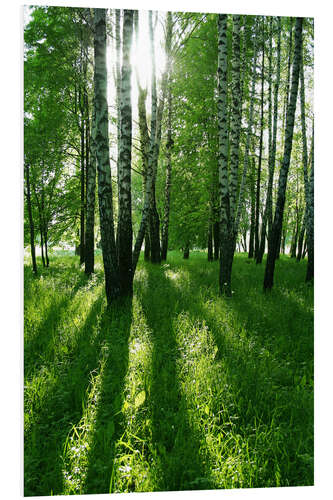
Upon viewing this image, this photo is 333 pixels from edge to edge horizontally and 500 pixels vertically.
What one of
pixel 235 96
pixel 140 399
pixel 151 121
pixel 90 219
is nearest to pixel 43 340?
pixel 140 399

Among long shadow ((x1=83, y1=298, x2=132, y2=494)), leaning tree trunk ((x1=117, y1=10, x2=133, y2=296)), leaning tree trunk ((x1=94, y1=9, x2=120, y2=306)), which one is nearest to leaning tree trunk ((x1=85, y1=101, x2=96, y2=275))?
leaning tree trunk ((x1=117, y1=10, x2=133, y2=296))

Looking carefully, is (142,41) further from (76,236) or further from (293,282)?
(76,236)

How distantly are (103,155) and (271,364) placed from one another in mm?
3655

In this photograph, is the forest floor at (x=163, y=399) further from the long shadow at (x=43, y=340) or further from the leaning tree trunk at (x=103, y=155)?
the leaning tree trunk at (x=103, y=155)

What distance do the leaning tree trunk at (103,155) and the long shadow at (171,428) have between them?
4.44 ft

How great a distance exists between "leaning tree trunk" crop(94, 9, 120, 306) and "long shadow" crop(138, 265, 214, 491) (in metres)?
1.35

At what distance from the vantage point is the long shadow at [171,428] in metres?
1.99

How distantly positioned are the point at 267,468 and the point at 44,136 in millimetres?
6987

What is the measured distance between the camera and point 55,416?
2459 mm

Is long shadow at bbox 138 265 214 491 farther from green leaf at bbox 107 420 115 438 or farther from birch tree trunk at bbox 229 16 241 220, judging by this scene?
birch tree trunk at bbox 229 16 241 220

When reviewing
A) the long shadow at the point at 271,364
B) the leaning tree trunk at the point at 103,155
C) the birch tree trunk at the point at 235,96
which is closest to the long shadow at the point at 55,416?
the long shadow at the point at 271,364

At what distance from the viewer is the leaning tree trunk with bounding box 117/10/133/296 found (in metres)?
4.65

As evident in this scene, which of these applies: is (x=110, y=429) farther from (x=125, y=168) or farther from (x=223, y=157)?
(x=223, y=157)
